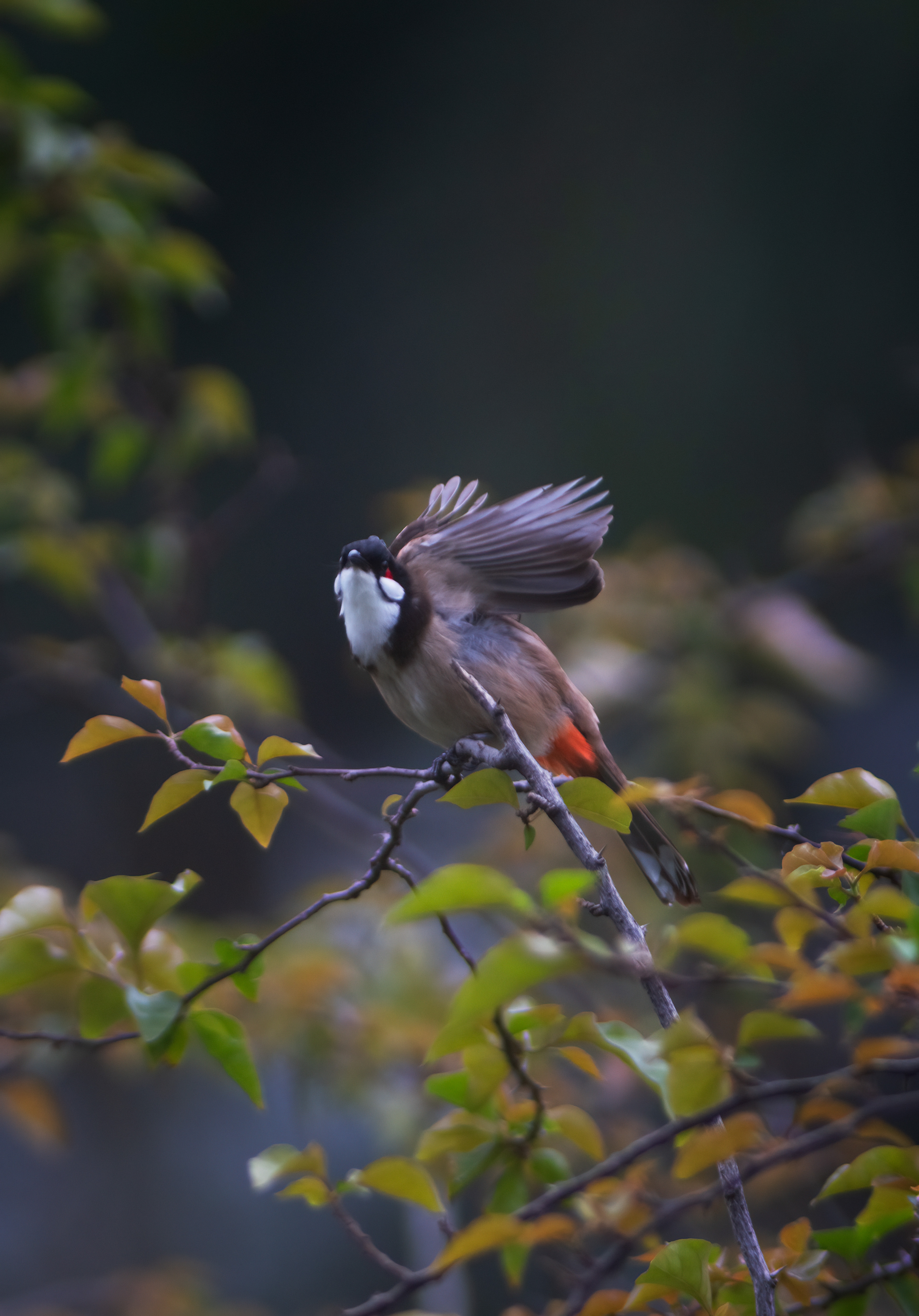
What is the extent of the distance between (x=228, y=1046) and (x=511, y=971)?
298 mm

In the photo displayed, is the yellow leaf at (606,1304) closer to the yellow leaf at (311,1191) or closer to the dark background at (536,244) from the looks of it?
the yellow leaf at (311,1191)

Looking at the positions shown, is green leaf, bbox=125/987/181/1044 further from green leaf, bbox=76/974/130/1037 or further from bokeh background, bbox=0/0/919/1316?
bokeh background, bbox=0/0/919/1316

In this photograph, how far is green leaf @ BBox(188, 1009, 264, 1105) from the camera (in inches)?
24.7

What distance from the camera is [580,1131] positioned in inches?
26.0

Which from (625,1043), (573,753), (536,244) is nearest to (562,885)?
(625,1043)

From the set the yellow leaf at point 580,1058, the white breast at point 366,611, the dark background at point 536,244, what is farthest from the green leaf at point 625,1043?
the dark background at point 536,244

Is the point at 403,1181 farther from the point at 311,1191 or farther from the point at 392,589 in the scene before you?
the point at 392,589

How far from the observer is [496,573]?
1022mm

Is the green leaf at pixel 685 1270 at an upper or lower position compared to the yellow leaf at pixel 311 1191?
upper

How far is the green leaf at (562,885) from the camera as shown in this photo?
0.45 meters

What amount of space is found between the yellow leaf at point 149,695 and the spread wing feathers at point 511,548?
35cm

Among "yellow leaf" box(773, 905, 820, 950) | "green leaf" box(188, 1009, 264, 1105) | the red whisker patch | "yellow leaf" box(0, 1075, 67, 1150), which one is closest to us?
"yellow leaf" box(773, 905, 820, 950)

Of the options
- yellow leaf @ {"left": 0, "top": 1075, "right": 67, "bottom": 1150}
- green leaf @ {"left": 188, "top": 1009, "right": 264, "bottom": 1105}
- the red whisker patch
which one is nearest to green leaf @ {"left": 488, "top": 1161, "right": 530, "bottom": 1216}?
green leaf @ {"left": 188, "top": 1009, "right": 264, "bottom": 1105}

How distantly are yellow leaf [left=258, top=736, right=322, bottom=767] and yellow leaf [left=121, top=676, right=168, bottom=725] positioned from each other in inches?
2.6
